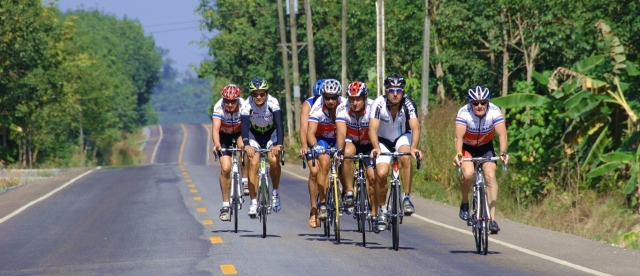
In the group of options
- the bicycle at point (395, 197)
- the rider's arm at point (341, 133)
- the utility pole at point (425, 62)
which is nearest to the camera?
the bicycle at point (395, 197)

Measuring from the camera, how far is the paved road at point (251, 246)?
38.2 feet

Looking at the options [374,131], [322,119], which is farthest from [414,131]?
[322,119]

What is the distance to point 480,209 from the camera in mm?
12398

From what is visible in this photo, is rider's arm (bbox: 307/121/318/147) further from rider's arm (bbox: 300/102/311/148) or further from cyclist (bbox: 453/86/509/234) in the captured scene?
cyclist (bbox: 453/86/509/234)

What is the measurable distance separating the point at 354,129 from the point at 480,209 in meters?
2.13

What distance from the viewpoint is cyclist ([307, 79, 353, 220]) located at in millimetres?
13820

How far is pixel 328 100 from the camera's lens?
541 inches

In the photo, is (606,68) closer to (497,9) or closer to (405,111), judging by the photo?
(497,9)

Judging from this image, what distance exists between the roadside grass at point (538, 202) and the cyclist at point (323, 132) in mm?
4552

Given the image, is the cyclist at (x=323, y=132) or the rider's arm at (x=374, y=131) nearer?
the rider's arm at (x=374, y=131)

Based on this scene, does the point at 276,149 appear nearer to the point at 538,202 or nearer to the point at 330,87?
the point at 330,87

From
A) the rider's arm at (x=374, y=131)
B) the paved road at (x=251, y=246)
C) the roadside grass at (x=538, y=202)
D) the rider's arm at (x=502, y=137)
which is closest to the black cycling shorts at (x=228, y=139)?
the paved road at (x=251, y=246)

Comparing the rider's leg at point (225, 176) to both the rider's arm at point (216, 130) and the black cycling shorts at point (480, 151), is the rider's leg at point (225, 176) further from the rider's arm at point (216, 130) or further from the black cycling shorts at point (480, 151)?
the black cycling shorts at point (480, 151)

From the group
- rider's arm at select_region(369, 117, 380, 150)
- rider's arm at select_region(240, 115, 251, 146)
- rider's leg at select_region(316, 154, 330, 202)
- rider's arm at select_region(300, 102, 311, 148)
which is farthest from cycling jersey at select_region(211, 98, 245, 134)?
rider's arm at select_region(369, 117, 380, 150)
